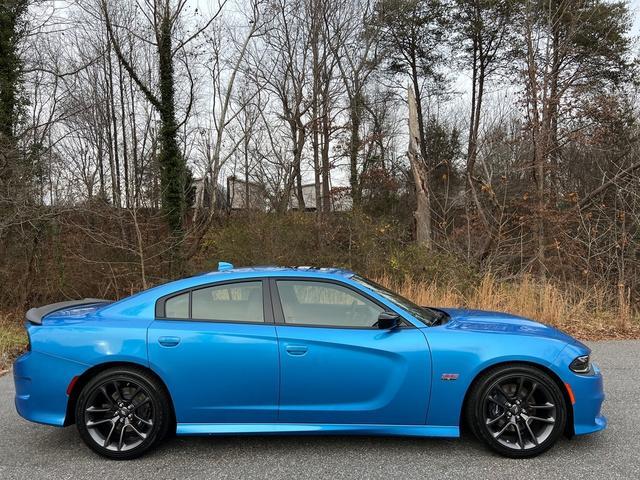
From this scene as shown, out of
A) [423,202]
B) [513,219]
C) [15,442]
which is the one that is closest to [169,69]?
[423,202]

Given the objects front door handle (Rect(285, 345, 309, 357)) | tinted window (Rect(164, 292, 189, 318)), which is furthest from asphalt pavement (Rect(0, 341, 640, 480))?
tinted window (Rect(164, 292, 189, 318))

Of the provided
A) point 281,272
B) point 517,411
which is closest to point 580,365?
point 517,411

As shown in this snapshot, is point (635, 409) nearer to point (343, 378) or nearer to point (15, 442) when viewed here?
point (343, 378)

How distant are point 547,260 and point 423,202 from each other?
12.2 ft

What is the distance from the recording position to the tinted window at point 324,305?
365 cm

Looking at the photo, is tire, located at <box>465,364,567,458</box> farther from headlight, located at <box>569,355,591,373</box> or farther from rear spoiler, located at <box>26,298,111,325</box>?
rear spoiler, located at <box>26,298,111,325</box>

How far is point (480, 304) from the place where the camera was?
8898 mm

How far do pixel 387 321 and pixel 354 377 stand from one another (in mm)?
467

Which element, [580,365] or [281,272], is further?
[281,272]

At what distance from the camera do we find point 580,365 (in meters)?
3.47

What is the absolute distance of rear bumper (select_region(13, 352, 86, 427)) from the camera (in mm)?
3506

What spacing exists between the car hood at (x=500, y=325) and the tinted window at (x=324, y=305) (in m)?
0.64

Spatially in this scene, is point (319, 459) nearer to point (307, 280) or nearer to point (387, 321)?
point (387, 321)

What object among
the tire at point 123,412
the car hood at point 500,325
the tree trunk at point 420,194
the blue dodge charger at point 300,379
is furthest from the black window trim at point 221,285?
the tree trunk at point 420,194
